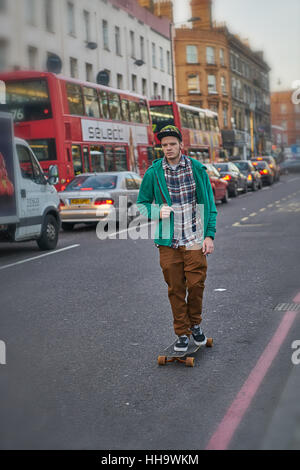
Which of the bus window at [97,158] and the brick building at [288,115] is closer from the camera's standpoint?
the bus window at [97,158]

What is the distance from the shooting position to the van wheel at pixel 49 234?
1388 centimetres

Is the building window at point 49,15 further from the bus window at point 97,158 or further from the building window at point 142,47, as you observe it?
the building window at point 142,47

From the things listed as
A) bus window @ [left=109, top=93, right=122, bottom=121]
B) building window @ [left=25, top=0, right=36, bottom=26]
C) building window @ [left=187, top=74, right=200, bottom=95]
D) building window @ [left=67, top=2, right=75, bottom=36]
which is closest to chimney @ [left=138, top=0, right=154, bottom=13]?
building window @ [left=187, top=74, right=200, bottom=95]

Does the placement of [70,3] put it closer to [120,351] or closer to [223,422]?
[120,351]

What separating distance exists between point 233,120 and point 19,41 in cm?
7257

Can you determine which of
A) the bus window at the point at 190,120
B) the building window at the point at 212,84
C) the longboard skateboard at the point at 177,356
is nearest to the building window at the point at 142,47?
the bus window at the point at 190,120

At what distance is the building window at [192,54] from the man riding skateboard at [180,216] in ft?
229

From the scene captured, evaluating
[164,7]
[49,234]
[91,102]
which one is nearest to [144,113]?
[91,102]

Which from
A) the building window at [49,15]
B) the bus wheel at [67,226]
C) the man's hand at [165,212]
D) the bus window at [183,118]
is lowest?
the bus wheel at [67,226]

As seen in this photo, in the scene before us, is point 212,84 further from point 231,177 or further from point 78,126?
point 78,126

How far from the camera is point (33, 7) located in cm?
500

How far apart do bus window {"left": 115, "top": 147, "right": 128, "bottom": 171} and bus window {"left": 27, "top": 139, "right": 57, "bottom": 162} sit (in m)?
4.12

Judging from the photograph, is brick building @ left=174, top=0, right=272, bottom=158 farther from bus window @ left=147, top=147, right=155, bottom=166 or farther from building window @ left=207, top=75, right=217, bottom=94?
bus window @ left=147, top=147, right=155, bottom=166
